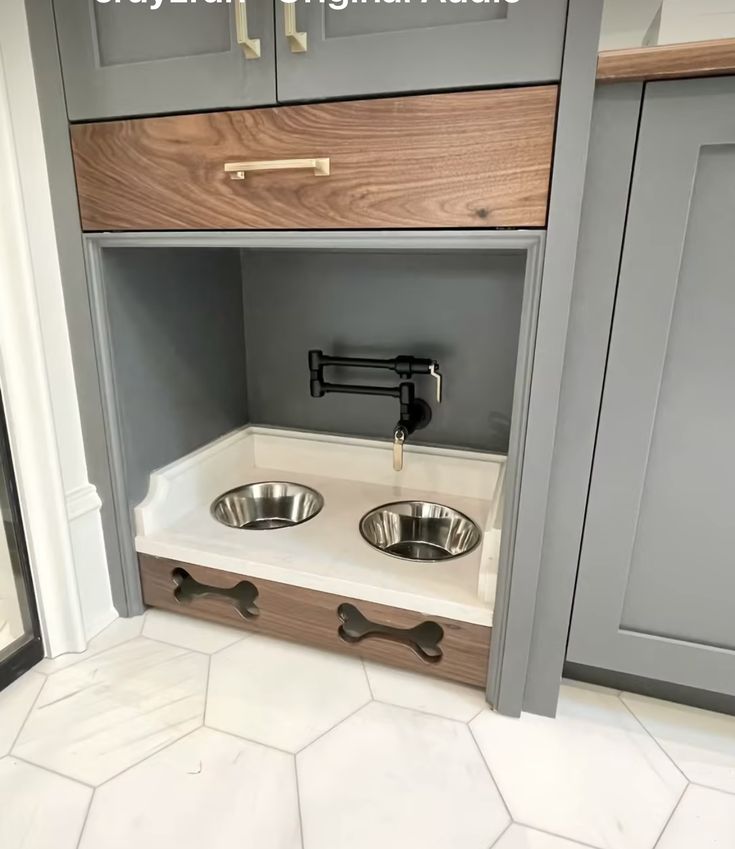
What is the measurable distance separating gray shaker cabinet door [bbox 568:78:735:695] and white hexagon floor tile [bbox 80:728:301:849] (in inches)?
21.3

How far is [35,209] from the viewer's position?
102cm

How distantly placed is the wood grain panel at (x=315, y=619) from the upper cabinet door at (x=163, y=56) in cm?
88

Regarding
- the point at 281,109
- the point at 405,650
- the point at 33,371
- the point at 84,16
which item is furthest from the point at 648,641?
the point at 84,16

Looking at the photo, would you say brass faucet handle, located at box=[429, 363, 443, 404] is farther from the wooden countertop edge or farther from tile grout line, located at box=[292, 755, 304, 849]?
tile grout line, located at box=[292, 755, 304, 849]

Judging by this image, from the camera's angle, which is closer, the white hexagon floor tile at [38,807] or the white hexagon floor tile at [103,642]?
the white hexagon floor tile at [38,807]

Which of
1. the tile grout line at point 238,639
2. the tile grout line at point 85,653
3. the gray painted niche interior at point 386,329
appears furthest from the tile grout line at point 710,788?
the tile grout line at point 85,653

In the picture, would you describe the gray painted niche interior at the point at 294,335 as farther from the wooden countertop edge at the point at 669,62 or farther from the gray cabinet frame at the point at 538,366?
the wooden countertop edge at the point at 669,62

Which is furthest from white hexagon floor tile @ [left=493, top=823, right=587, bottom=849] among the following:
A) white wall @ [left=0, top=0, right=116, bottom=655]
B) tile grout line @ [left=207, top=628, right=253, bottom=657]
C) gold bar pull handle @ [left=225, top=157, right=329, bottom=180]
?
gold bar pull handle @ [left=225, top=157, right=329, bottom=180]

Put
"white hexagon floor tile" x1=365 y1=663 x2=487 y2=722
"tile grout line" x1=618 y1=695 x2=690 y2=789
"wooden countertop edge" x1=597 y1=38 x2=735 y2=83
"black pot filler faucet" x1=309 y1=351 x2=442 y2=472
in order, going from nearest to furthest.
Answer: "wooden countertop edge" x1=597 y1=38 x2=735 y2=83
"tile grout line" x1=618 y1=695 x2=690 y2=789
"white hexagon floor tile" x1=365 y1=663 x2=487 y2=722
"black pot filler faucet" x1=309 y1=351 x2=442 y2=472

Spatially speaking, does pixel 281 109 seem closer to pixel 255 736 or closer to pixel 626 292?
pixel 626 292

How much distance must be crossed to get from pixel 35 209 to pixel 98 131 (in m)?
0.18

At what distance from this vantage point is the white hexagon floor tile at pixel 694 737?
916mm

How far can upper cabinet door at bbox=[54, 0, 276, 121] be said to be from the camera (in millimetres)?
861

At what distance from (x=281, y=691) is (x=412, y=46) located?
3.59 feet
